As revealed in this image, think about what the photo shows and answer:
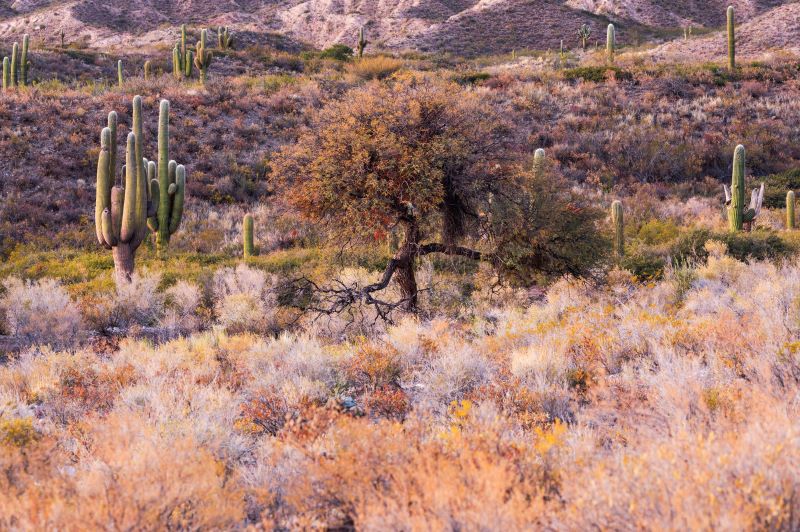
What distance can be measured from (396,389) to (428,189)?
4620 millimetres

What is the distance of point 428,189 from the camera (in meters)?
10.2

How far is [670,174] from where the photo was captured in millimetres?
26453

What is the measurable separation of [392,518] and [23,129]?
27.9 metres

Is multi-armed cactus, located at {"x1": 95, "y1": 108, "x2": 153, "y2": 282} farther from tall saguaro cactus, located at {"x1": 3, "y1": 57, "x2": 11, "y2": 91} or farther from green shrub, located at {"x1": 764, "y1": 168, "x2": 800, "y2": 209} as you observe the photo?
green shrub, located at {"x1": 764, "y1": 168, "x2": 800, "y2": 209}

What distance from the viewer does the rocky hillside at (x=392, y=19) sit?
62438 mm

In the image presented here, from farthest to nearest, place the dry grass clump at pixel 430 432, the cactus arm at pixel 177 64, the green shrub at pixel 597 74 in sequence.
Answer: the green shrub at pixel 597 74 < the cactus arm at pixel 177 64 < the dry grass clump at pixel 430 432

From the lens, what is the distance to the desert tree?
10.2 metres

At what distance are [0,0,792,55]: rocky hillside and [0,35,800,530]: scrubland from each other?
159ft

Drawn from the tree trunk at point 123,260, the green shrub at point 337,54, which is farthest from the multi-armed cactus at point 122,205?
the green shrub at point 337,54

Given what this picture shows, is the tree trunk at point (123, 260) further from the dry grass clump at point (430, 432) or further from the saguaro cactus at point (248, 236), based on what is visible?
the dry grass clump at point (430, 432)

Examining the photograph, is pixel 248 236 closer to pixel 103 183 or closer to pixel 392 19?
pixel 103 183

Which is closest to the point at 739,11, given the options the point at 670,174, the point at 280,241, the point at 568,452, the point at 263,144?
the point at 670,174

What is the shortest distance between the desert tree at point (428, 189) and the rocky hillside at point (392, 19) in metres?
53.0

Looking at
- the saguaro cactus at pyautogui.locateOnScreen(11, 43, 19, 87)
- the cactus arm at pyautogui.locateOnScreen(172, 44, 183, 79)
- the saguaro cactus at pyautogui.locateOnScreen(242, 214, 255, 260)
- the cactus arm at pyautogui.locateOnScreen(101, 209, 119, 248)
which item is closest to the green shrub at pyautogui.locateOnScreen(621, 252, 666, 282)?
the saguaro cactus at pyautogui.locateOnScreen(242, 214, 255, 260)
